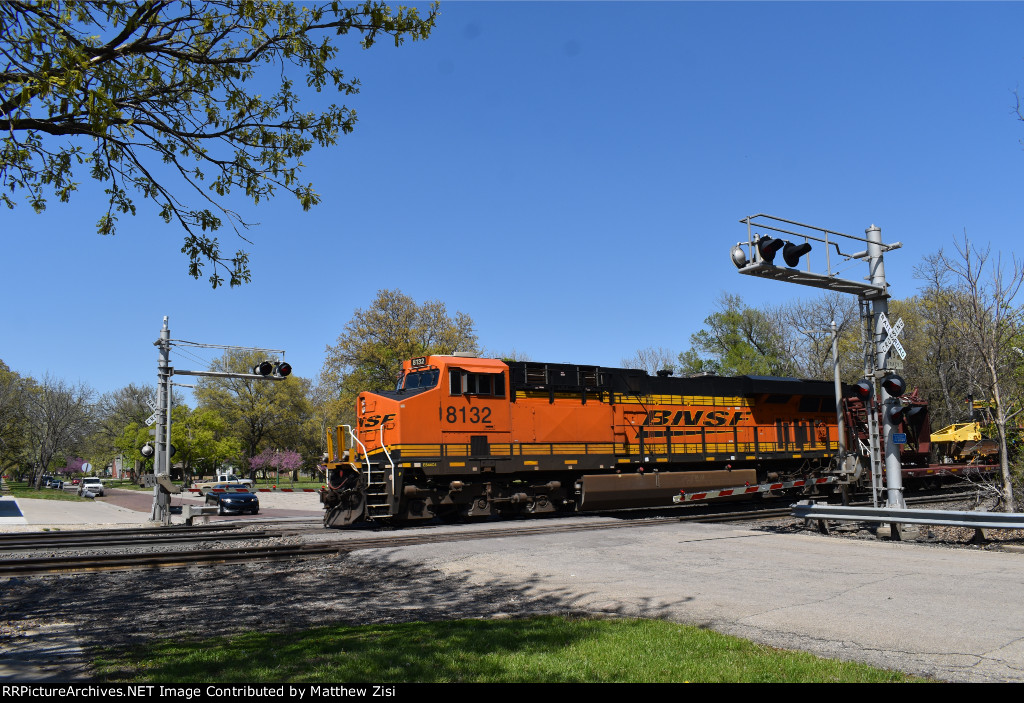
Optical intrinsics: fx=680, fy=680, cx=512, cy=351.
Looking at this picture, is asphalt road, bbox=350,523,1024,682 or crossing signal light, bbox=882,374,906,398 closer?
asphalt road, bbox=350,523,1024,682

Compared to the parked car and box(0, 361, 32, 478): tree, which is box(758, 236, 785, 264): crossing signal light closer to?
the parked car

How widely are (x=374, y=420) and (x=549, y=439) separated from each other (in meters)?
4.73

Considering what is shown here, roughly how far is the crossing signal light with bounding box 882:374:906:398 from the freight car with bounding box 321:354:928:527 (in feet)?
23.6

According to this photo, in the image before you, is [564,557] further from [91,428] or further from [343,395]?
[91,428]

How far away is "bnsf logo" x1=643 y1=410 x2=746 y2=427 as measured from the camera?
798 inches

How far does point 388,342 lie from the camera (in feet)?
156

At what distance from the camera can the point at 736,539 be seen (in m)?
13.5

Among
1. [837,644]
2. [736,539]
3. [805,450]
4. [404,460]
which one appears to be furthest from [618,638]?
[805,450]

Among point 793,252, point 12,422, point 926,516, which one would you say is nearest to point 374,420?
point 793,252

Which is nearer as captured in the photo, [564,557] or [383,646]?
[383,646]

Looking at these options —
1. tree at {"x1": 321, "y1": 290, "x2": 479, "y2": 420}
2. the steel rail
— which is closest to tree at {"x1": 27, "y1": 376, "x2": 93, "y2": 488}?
tree at {"x1": 321, "y1": 290, "x2": 479, "y2": 420}
